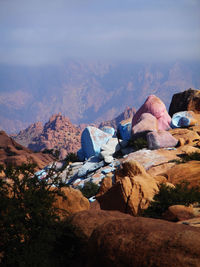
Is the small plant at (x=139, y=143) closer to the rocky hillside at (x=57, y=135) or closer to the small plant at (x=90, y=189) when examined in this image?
the small plant at (x=90, y=189)

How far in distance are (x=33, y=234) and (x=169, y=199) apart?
4.46 m

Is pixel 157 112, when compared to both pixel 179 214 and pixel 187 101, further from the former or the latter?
pixel 179 214

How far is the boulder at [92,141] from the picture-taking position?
25348 mm

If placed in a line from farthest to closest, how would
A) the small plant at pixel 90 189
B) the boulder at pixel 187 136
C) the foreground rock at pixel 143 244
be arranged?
1. the boulder at pixel 187 136
2. the small plant at pixel 90 189
3. the foreground rock at pixel 143 244

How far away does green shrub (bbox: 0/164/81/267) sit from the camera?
5.73m

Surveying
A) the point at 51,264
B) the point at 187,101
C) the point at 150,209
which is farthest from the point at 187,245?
the point at 187,101

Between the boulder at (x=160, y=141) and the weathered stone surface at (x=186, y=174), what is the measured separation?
286 inches

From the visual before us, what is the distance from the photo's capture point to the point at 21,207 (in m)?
6.59

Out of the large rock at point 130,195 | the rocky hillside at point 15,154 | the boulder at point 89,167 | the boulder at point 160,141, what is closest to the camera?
the large rock at point 130,195

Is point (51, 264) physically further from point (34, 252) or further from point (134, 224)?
point (134, 224)

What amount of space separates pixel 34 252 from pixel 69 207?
339 cm

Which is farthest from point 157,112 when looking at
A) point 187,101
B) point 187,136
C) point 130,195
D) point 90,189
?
point 130,195

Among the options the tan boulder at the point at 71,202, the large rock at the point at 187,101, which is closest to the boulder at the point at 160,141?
the tan boulder at the point at 71,202

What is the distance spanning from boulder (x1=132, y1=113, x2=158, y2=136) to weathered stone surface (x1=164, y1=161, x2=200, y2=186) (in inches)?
412
